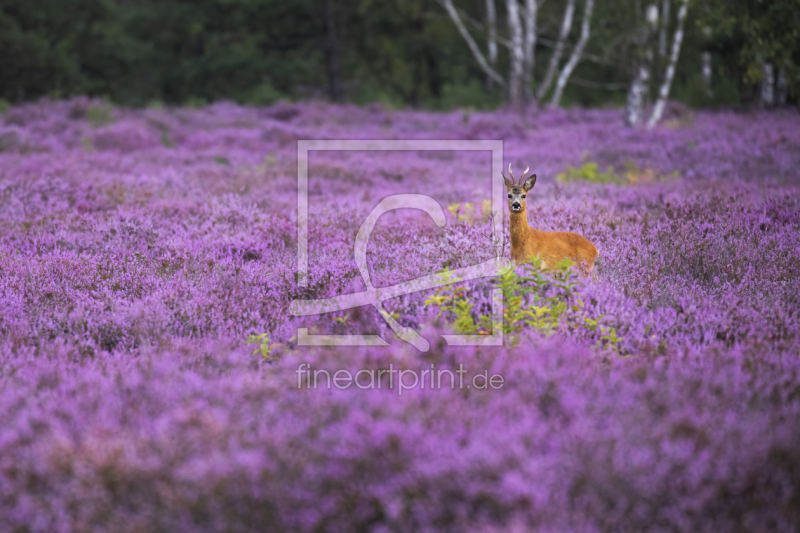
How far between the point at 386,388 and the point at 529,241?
211cm

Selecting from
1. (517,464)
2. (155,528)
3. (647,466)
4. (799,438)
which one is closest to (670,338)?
(799,438)

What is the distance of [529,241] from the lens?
4.65 meters

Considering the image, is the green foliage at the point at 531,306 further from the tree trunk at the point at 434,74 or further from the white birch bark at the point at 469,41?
the tree trunk at the point at 434,74

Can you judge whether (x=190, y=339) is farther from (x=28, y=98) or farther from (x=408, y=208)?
(x=28, y=98)

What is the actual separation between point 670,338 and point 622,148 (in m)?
10.2

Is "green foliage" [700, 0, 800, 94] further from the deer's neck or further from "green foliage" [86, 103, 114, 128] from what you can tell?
"green foliage" [86, 103, 114, 128]

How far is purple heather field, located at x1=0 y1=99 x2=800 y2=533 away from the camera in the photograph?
7.60 feet

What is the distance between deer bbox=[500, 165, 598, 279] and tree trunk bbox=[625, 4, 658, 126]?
1290 cm

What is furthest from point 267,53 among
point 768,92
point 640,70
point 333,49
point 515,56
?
point 768,92

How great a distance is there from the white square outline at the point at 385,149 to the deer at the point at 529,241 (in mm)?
213

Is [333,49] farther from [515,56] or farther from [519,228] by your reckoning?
[519,228]

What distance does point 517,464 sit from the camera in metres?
2.38

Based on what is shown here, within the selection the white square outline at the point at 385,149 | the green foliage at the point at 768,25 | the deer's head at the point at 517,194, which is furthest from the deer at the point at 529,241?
the green foliage at the point at 768,25

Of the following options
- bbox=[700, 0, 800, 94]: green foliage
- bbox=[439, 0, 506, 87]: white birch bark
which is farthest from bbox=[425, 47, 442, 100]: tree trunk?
bbox=[700, 0, 800, 94]: green foliage
